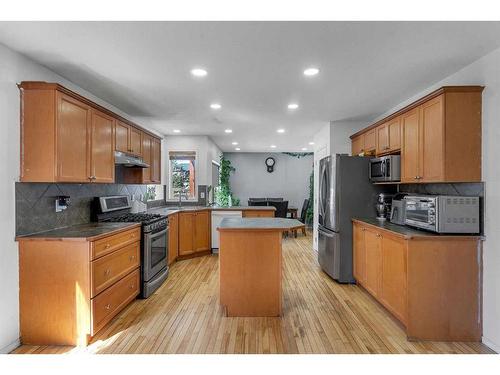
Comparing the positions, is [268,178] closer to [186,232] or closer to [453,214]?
[186,232]

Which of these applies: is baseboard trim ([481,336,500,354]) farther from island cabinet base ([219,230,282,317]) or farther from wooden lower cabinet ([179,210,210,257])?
wooden lower cabinet ([179,210,210,257])

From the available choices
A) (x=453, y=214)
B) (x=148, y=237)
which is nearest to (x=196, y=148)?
(x=148, y=237)

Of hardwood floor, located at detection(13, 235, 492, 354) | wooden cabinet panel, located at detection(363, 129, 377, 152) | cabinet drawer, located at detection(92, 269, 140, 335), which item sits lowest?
hardwood floor, located at detection(13, 235, 492, 354)

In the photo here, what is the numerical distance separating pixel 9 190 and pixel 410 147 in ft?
12.3

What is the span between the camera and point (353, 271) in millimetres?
3855

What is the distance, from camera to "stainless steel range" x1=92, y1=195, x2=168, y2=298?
3.40m

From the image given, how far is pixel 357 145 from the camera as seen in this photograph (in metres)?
4.52

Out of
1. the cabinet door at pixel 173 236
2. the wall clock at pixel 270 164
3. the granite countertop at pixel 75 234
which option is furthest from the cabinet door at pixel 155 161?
the wall clock at pixel 270 164

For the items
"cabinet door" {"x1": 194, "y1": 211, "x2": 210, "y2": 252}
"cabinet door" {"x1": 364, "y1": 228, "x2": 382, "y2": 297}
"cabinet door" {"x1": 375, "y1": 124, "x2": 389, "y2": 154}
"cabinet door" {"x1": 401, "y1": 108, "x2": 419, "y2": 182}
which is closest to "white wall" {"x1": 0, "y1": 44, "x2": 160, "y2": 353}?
"cabinet door" {"x1": 194, "y1": 211, "x2": 210, "y2": 252}

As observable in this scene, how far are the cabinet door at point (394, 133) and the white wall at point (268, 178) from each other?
607cm

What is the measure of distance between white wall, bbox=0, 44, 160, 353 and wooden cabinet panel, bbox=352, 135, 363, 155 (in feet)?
13.6

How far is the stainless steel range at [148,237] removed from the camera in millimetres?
3396

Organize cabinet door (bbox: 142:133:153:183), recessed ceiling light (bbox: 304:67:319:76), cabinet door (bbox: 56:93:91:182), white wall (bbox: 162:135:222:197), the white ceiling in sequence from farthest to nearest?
white wall (bbox: 162:135:222:197), cabinet door (bbox: 142:133:153:183), recessed ceiling light (bbox: 304:67:319:76), cabinet door (bbox: 56:93:91:182), the white ceiling

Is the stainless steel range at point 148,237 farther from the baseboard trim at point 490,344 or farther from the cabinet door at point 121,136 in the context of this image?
the baseboard trim at point 490,344
